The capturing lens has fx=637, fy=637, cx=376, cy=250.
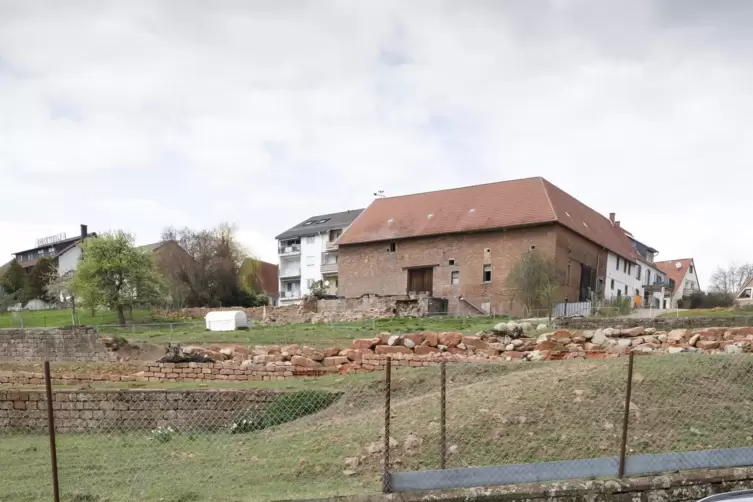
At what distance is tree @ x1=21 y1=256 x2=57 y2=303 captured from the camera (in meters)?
69.1

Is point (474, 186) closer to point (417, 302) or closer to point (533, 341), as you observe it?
point (417, 302)

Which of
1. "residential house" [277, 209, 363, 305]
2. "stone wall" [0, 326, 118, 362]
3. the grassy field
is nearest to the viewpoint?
the grassy field

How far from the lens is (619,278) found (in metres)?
53.0

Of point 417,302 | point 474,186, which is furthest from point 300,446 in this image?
point 474,186

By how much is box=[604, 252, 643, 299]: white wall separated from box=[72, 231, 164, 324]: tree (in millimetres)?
34971

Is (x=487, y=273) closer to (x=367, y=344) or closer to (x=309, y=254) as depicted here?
(x=309, y=254)

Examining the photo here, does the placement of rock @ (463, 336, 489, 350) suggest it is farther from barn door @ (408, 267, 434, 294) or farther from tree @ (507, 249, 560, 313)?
barn door @ (408, 267, 434, 294)

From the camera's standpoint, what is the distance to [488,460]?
7.66 m

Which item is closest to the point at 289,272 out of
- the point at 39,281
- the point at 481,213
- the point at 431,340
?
the point at 39,281

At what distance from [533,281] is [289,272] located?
37319 millimetres

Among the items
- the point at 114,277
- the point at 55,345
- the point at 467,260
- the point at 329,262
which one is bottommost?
the point at 55,345

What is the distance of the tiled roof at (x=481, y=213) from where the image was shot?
145 ft

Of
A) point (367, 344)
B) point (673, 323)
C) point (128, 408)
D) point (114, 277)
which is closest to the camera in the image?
point (128, 408)

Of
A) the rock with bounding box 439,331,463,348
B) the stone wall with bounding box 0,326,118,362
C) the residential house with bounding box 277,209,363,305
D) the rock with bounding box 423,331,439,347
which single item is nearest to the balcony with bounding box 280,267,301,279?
the residential house with bounding box 277,209,363,305
